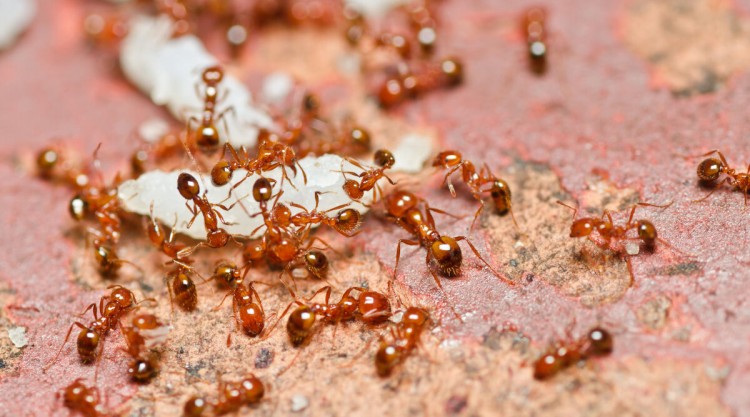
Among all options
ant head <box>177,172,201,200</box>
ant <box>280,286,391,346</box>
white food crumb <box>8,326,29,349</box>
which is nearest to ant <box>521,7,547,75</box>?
ant <box>280,286,391,346</box>

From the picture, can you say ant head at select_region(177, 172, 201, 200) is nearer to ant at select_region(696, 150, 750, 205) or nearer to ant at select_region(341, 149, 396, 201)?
ant at select_region(341, 149, 396, 201)

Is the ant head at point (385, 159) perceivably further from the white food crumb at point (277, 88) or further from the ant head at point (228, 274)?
the white food crumb at point (277, 88)

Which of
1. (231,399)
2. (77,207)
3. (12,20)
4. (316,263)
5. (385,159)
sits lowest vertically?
(77,207)

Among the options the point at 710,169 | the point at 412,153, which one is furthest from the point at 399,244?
the point at 710,169

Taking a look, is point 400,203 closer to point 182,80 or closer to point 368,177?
point 368,177

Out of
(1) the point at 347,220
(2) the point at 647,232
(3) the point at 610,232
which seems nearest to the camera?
(2) the point at 647,232

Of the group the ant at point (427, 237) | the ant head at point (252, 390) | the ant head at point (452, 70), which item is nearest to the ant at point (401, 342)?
the ant at point (427, 237)

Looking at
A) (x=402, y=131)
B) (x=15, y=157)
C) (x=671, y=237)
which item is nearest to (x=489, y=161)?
(x=402, y=131)
